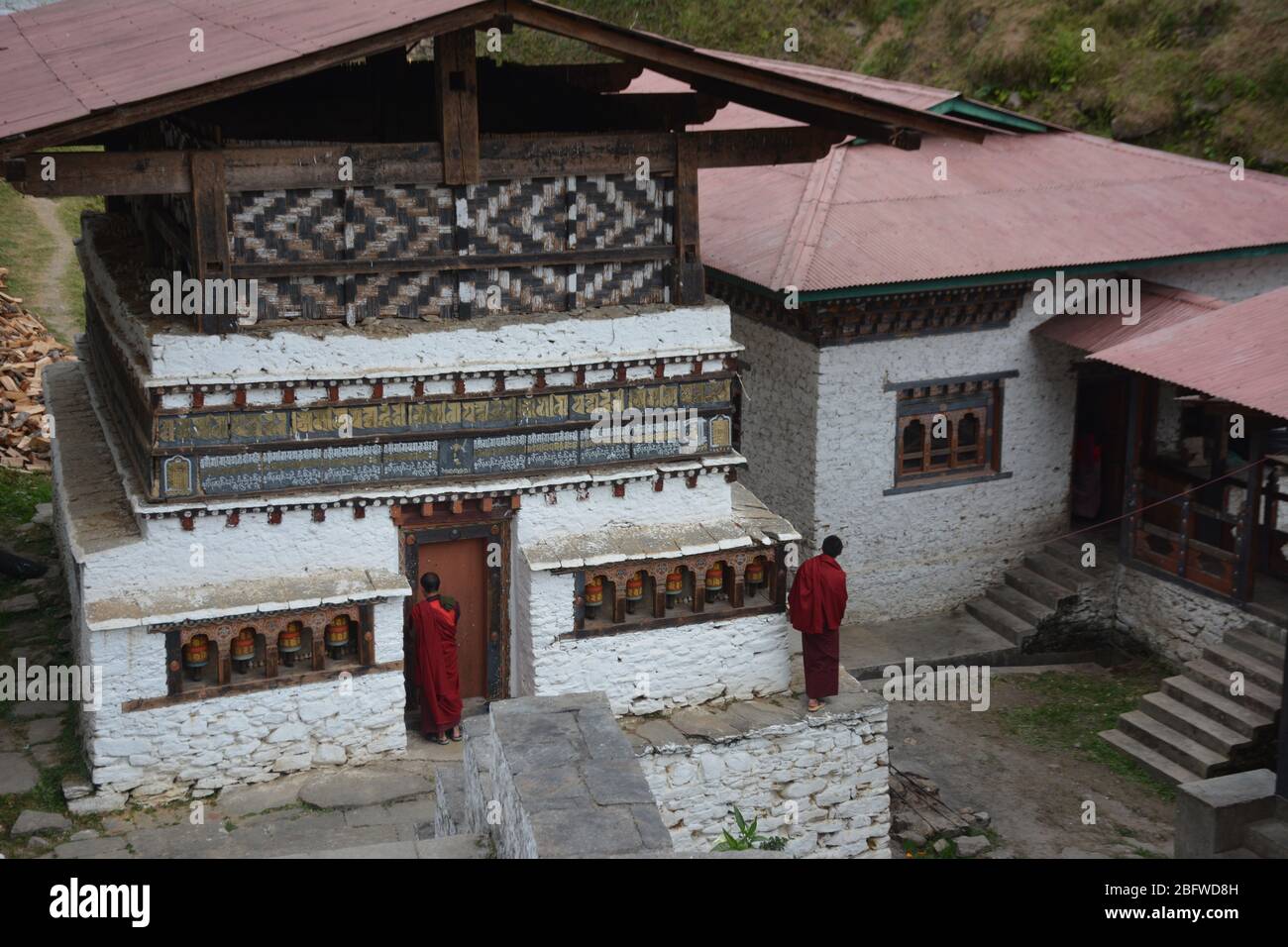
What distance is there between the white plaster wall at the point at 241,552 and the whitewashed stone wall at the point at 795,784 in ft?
8.43

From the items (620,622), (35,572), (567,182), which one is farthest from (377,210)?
(35,572)

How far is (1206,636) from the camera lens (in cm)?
1532

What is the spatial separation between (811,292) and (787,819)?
204 inches

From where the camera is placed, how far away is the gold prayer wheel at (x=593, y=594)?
39.3 feet

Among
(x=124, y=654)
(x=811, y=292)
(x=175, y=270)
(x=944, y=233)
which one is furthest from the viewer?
(x=944, y=233)

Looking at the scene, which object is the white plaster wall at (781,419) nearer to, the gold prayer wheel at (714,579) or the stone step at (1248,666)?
the gold prayer wheel at (714,579)

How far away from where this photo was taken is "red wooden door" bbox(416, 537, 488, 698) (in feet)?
39.5

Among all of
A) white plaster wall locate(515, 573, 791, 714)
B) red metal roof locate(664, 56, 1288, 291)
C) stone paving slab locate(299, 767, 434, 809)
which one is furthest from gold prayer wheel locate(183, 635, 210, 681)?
red metal roof locate(664, 56, 1288, 291)

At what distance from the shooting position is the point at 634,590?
39.8 feet

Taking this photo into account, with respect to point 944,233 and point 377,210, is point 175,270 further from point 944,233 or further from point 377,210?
point 944,233

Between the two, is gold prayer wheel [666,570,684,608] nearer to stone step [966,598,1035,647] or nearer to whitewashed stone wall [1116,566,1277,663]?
stone step [966,598,1035,647]

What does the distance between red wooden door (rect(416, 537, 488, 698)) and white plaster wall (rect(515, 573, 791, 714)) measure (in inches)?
15.6

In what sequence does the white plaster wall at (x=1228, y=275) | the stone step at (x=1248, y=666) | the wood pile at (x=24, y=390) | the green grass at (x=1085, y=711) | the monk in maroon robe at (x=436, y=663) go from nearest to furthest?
the monk in maroon robe at (x=436, y=663)
the stone step at (x=1248, y=666)
the green grass at (x=1085, y=711)
the white plaster wall at (x=1228, y=275)
the wood pile at (x=24, y=390)

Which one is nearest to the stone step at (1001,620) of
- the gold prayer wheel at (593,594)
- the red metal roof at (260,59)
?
the gold prayer wheel at (593,594)
